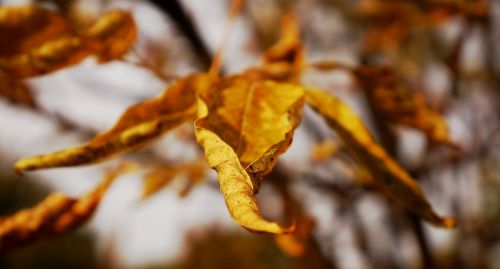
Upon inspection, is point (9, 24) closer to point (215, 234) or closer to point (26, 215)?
point (26, 215)

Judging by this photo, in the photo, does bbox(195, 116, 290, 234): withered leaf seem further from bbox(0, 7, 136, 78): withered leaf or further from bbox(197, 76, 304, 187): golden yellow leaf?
bbox(0, 7, 136, 78): withered leaf

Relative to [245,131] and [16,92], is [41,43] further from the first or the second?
[16,92]

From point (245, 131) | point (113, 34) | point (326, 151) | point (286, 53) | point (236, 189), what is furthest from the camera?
point (326, 151)

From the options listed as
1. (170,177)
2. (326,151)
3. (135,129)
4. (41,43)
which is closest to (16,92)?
(170,177)

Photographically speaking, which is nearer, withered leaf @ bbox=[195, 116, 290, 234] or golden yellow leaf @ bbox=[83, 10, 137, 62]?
withered leaf @ bbox=[195, 116, 290, 234]

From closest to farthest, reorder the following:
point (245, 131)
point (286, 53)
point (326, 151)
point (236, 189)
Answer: point (236, 189)
point (245, 131)
point (286, 53)
point (326, 151)

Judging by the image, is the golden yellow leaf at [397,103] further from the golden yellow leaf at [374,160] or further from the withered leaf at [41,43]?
the withered leaf at [41,43]

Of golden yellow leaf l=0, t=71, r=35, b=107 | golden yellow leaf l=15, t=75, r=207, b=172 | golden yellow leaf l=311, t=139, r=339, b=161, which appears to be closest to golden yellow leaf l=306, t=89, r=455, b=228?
golden yellow leaf l=15, t=75, r=207, b=172
